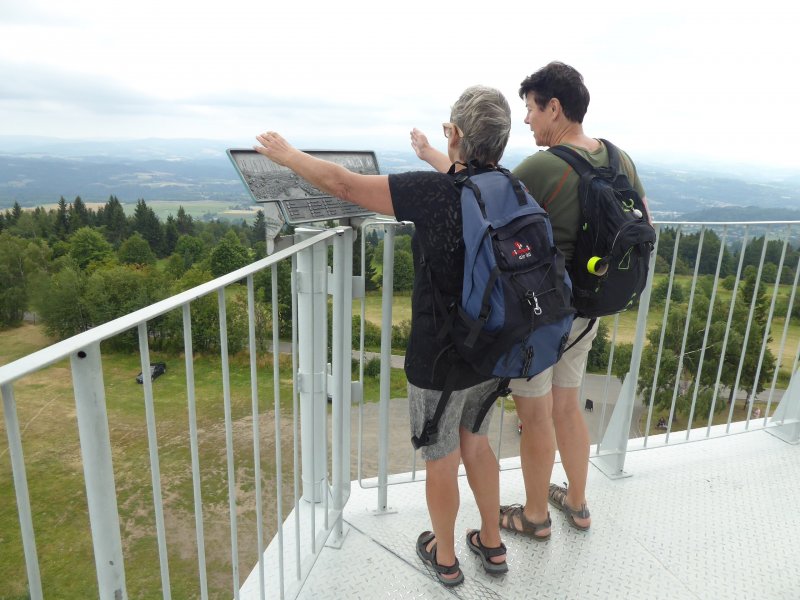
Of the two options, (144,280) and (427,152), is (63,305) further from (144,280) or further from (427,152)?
(427,152)

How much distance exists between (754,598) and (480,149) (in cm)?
184

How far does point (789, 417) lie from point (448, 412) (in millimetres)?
2544

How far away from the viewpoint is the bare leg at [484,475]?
1718mm

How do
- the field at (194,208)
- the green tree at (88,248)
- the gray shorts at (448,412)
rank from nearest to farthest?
1. the gray shorts at (448,412)
2. the green tree at (88,248)
3. the field at (194,208)

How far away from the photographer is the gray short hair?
56.9 inches

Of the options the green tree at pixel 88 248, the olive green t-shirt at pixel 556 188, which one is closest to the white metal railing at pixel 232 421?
the olive green t-shirt at pixel 556 188

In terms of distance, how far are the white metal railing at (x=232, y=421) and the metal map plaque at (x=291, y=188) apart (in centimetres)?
8

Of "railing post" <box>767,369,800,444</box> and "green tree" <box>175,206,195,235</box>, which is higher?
"railing post" <box>767,369,800,444</box>

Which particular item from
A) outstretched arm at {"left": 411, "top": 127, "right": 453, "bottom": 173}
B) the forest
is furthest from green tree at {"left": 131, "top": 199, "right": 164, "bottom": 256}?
outstretched arm at {"left": 411, "top": 127, "right": 453, "bottom": 173}

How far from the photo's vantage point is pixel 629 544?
2102 millimetres

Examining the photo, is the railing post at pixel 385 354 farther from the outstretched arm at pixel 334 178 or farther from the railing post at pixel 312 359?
the outstretched arm at pixel 334 178

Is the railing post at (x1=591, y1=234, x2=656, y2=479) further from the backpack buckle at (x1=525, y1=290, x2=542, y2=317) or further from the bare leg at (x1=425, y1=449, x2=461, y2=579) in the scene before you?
the backpack buckle at (x1=525, y1=290, x2=542, y2=317)

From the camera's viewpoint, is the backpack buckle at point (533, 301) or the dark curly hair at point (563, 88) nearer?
the backpack buckle at point (533, 301)

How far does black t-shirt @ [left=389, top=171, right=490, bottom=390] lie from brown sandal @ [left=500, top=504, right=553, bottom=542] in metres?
0.84
